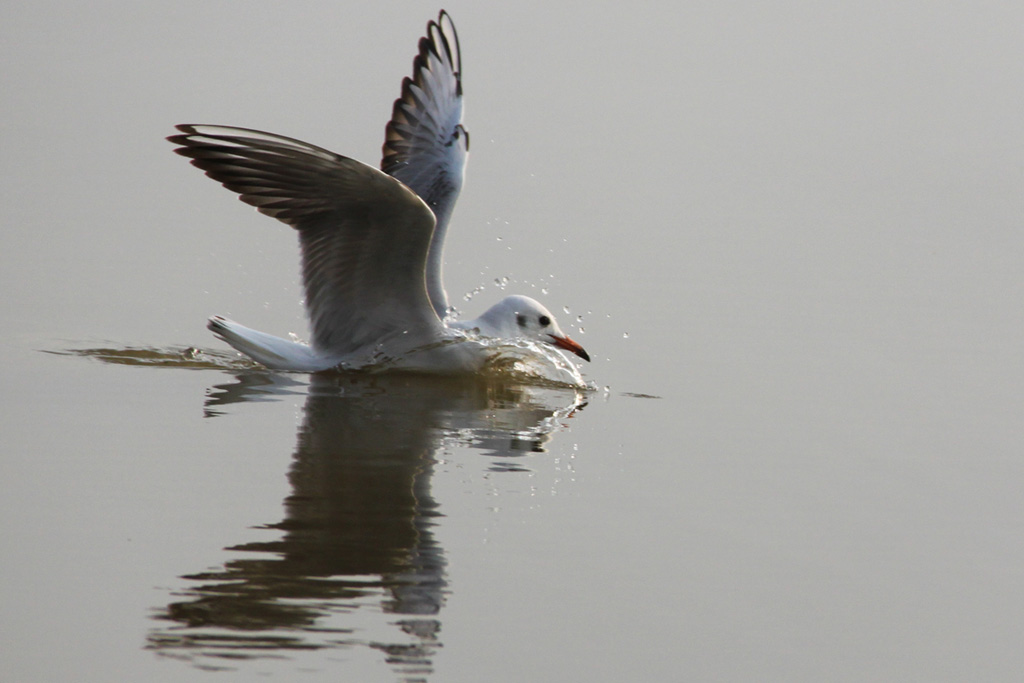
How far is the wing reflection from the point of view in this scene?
12.4 ft

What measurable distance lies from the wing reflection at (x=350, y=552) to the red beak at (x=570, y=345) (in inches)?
50.4

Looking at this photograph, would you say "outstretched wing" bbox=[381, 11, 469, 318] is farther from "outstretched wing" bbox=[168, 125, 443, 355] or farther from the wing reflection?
the wing reflection

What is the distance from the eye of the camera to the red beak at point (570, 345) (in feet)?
28.8

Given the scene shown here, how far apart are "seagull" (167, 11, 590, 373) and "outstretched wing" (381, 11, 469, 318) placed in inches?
0.6

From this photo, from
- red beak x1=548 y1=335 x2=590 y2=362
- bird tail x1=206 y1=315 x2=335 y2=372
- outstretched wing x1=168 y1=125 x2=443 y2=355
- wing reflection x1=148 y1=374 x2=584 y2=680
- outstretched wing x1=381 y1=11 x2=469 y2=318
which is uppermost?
outstretched wing x1=381 y1=11 x2=469 y2=318

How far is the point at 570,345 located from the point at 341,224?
191cm

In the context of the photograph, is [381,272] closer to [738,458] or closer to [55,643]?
[738,458]

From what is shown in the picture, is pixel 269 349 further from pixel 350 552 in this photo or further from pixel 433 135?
pixel 350 552

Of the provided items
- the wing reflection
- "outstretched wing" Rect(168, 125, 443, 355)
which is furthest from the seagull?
the wing reflection

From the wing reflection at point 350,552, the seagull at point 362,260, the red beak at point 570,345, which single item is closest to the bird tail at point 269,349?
the seagull at point 362,260

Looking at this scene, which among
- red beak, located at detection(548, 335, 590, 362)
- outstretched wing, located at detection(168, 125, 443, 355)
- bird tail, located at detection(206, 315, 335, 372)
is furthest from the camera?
red beak, located at detection(548, 335, 590, 362)

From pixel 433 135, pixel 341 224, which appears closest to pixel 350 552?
pixel 341 224

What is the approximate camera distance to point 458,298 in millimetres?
10539

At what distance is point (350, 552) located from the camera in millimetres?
4539
